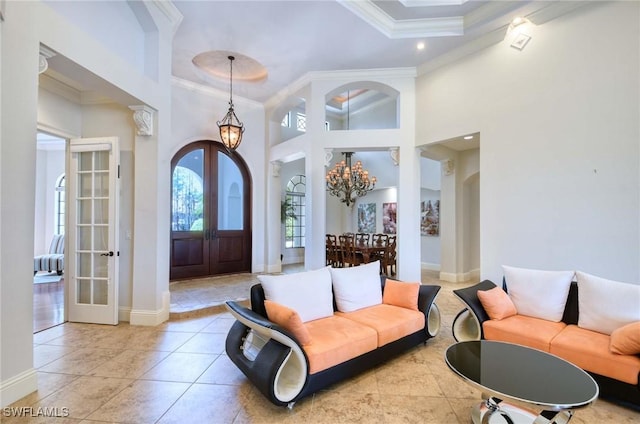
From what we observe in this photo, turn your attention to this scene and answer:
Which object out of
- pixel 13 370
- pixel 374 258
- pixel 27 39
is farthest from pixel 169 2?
pixel 374 258

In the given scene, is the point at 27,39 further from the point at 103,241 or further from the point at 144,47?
the point at 103,241

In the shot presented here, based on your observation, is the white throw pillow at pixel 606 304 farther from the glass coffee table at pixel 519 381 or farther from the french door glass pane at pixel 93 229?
the french door glass pane at pixel 93 229

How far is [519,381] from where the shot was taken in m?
1.84

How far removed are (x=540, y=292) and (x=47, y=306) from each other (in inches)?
263

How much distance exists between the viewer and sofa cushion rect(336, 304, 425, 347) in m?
2.78

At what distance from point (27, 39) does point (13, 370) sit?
8.33ft

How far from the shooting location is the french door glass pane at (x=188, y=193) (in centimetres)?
618

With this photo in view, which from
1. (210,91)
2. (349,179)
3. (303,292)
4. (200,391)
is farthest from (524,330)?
(210,91)

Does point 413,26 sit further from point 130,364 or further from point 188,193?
point 130,364

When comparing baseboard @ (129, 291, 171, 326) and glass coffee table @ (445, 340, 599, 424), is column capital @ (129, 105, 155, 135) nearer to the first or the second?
baseboard @ (129, 291, 171, 326)

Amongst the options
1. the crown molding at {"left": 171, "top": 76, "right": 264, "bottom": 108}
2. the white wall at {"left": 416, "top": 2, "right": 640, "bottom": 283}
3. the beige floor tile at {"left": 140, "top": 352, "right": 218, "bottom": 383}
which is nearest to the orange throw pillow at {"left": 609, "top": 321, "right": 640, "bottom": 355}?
the white wall at {"left": 416, "top": 2, "right": 640, "bottom": 283}

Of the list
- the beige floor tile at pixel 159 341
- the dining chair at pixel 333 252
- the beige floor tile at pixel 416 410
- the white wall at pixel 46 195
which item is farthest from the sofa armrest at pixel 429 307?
the white wall at pixel 46 195

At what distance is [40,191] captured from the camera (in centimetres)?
771

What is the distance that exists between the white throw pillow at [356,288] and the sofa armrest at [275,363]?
0.97m
